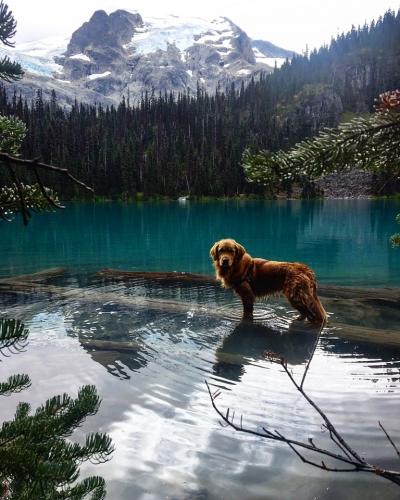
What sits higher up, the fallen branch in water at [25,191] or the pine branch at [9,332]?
the fallen branch in water at [25,191]

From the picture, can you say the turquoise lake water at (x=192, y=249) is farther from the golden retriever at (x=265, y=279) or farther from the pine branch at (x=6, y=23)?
the pine branch at (x=6, y=23)

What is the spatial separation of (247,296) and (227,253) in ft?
4.17

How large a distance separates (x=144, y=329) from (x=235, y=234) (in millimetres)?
34373

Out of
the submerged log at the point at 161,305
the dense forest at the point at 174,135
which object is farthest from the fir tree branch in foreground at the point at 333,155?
the dense forest at the point at 174,135

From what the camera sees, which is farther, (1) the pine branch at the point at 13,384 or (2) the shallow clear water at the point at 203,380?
(2) the shallow clear water at the point at 203,380

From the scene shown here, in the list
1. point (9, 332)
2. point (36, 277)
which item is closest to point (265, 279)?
point (9, 332)

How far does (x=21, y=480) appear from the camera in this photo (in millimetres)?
2146

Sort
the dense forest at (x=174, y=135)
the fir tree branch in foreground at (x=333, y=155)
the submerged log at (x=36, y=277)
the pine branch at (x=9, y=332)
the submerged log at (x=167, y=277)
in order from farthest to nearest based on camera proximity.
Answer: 1. the dense forest at (x=174, y=135)
2. the submerged log at (x=36, y=277)
3. the submerged log at (x=167, y=277)
4. the fir tree branch in foreground at (x=333, y=155)
5. the pine branch at (x=9, y=332)

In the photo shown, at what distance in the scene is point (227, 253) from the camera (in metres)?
11.3

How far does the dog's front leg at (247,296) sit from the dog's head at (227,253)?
1.99ft

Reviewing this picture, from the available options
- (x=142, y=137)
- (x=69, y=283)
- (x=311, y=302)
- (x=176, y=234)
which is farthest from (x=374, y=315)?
(x=142, y=137)

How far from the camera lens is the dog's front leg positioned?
456 inches

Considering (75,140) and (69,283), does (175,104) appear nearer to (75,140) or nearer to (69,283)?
(75,140)

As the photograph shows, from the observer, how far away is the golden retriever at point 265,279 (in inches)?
422
